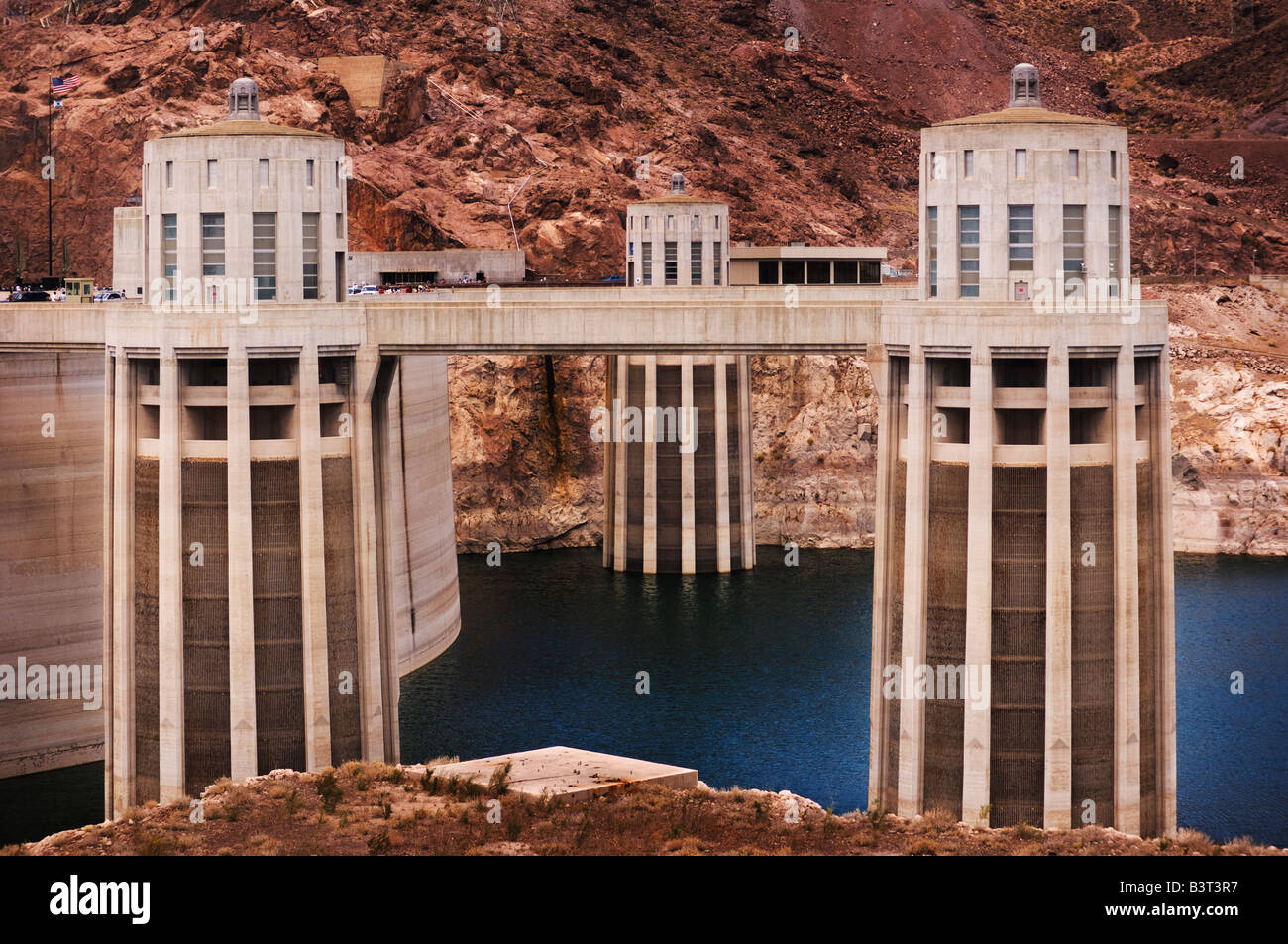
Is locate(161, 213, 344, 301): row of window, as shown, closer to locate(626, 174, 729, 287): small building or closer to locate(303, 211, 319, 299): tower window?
locate(303, 211, 319, 299): tower window

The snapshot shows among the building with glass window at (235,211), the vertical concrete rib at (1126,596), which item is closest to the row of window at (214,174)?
the building with glass window at (235,211)

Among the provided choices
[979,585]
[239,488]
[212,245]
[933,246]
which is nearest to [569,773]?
[979,585]

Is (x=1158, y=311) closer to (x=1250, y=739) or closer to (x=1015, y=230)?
(x=1015, y=230)

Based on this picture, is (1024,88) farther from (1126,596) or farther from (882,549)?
(1126,596)

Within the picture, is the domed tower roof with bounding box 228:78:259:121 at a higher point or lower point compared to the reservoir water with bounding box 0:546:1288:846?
higher

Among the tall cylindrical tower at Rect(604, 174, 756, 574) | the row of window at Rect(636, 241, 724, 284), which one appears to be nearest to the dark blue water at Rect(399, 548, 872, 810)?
the tall cylindrical tower at Rect(604, 174, 756, 574)

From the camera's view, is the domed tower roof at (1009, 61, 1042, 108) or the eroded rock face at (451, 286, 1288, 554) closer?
the domed tower roof at (1009, 61, 1042, 108)
